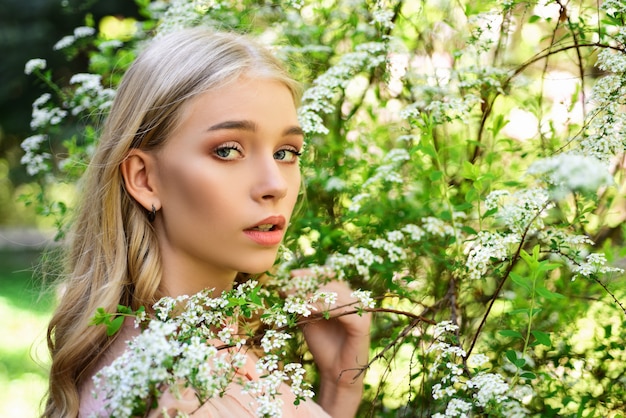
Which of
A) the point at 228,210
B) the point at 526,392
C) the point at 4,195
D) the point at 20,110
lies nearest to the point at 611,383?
the point at 526,392

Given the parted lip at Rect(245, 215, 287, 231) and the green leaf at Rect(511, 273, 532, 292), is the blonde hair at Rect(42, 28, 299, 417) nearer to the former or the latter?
the parted lip at Rect(245, 215, 287, 231)

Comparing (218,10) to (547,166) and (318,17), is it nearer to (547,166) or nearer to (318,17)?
(318,17)

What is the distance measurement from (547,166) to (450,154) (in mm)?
A: 1155

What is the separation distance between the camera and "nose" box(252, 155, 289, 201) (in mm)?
1494

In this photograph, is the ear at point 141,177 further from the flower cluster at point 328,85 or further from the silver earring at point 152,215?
the flower cluster at point 328,85

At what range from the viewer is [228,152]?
1.51 meters

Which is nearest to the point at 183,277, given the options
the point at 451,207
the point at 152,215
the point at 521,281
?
the point at 152,215

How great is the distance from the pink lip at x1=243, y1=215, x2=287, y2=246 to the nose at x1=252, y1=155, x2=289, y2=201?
0.05 metres

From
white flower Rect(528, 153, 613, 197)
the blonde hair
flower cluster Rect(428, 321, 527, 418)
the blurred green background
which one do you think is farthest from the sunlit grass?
white flower Rect(528, 153, 613, 197)

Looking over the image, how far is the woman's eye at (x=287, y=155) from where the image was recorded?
1617mm

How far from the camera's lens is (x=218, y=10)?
2.12 meters

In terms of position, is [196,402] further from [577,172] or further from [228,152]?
[577,172]

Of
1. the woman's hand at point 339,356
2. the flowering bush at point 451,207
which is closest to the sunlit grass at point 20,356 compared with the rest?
the woman's hand at point 339,356

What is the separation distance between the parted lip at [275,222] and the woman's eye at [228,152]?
0.48 ft
